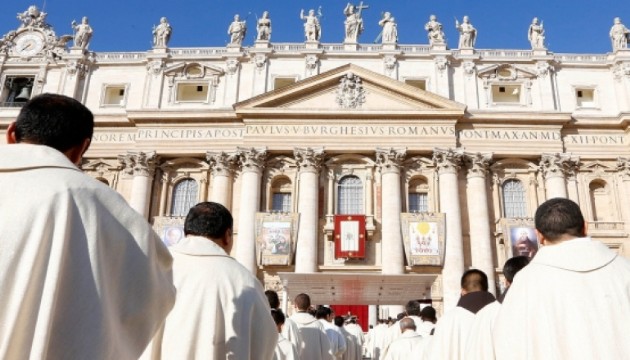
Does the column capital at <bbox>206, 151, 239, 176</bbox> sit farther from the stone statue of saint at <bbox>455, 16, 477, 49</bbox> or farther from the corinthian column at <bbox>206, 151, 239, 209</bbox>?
the stone statue of saint at <bbox>455, 16, 477, 49</bbox>

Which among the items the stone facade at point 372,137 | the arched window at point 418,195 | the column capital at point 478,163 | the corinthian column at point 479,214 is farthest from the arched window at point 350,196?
the column capital at point 478,163

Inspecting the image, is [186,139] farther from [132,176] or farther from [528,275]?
[528,275]

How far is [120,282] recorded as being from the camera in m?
2.31

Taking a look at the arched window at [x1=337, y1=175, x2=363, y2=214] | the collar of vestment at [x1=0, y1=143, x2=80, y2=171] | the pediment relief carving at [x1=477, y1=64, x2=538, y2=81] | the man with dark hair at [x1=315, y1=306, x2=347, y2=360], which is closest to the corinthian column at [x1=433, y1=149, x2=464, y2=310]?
the arched window at [x1=337, y1=175, x2=363, y2=214]

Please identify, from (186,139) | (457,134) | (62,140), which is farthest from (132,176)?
(62,140)

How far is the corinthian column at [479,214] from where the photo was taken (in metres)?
24.5

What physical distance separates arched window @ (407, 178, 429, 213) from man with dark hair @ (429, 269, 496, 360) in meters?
21.3

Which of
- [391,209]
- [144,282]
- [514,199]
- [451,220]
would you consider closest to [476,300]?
[144,282]

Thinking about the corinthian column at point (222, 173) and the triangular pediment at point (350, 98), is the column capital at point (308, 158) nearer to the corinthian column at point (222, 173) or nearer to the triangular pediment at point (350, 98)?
the triangular pediment at point (350, 98)

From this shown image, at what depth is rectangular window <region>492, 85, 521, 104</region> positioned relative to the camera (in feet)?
94.9

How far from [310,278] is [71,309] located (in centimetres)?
1807

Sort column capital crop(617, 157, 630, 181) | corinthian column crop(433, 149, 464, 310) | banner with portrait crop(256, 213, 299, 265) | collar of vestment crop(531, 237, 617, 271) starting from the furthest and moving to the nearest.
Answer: column capital crop(617, 157, 630, 181)
banner with portrait crop(256, 213, 299, 265)
corinthian column crop(433, 149, 464, 310)
collar of vestment crop(531, 237, 617, 271)

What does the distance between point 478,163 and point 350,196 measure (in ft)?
22.0

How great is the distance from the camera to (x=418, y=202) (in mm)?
26984
